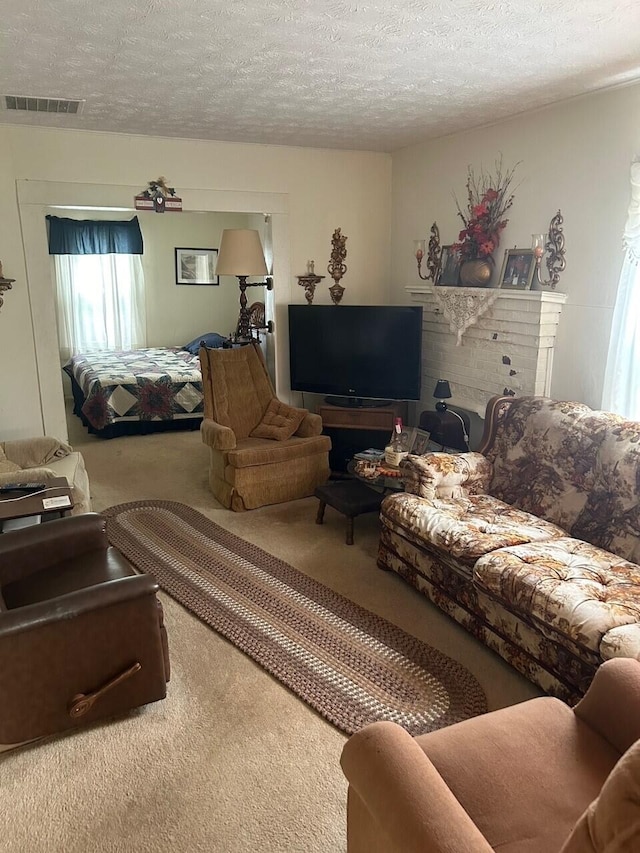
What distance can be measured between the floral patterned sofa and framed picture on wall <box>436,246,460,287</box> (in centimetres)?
124

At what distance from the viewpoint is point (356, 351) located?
15.6ft

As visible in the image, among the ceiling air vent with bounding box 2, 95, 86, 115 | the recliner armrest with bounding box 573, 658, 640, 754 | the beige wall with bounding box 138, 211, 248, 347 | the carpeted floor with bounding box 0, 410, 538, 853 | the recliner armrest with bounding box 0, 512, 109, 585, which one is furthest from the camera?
the beige wall with bounding box 138, 211, 248, 347

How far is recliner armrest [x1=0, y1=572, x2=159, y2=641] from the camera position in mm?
2002

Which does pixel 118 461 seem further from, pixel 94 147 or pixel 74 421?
pixel 94 147

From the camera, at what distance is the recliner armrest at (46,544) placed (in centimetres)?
251

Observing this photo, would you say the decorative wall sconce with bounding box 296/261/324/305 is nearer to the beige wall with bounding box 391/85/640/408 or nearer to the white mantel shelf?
the white mantel shelf

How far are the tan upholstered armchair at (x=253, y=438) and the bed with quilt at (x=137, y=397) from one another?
1.69 metres

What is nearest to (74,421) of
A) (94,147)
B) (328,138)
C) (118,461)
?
(118,461)

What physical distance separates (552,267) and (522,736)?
2.86 m

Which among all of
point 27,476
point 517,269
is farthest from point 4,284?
point 517,269

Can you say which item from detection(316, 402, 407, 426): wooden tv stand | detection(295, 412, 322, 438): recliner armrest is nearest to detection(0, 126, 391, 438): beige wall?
detection(316, 402, 407, 426): wooden tv stand

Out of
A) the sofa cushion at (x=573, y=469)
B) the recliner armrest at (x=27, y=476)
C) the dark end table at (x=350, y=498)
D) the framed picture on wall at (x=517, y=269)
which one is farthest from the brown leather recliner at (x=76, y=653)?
the framed picture on wall at (x=517, y=269)

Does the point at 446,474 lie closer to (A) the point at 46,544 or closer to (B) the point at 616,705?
(B) the point at 616,705

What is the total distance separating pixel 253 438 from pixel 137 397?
1983 mm
